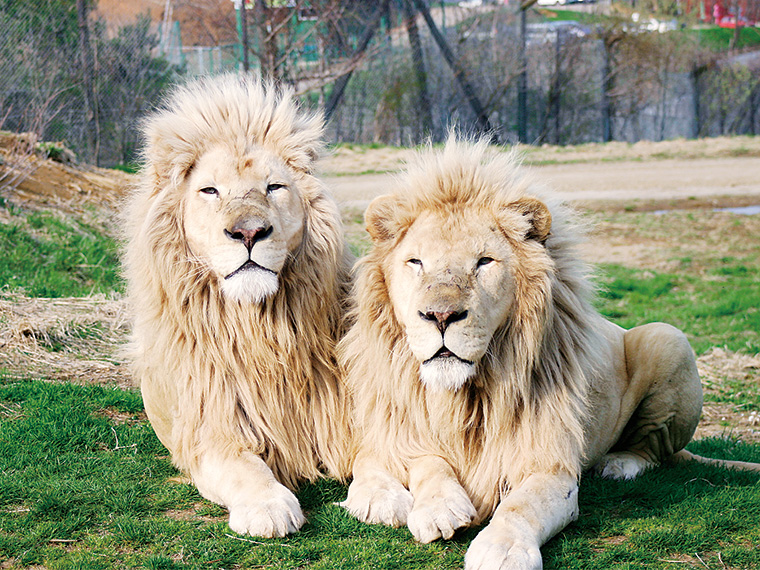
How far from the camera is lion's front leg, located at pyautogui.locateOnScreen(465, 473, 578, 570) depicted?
3.02 meters

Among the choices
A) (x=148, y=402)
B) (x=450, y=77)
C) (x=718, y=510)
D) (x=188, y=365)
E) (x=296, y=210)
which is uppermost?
(x=450, y=77)

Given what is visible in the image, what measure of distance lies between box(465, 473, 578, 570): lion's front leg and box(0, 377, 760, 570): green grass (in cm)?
14

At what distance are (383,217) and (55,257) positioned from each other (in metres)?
5.62

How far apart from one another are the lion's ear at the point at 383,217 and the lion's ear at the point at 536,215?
0.51 meters

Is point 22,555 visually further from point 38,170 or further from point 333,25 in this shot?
point 333,25

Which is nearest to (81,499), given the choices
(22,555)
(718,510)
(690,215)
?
(22,555)

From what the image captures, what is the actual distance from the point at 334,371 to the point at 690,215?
9.84 metres

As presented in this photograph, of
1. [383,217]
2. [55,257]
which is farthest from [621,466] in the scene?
[55,257]

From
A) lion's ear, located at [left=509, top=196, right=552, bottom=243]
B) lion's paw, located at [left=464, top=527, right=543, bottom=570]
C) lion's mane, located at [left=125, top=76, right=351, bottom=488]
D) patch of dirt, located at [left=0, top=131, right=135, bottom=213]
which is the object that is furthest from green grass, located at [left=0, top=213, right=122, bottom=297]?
lion's paw, located at [left=464, top=527, right=543, bottom=570]

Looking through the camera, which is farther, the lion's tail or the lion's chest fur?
the lion's tail

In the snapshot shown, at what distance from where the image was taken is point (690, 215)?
12.6 m

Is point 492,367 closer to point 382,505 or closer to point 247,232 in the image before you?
point 382,505

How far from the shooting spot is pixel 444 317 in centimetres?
323

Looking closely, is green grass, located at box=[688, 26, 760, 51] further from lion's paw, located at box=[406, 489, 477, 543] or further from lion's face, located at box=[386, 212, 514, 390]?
lion's paw, located at box=[406, 489, 477, 543]
